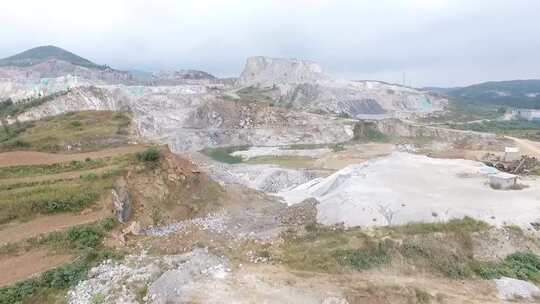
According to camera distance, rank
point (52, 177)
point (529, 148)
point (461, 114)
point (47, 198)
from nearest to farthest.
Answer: point (47, 198)
point (52, 177)
point (529, 148)
point (461, 114)

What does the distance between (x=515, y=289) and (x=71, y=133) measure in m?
36.0

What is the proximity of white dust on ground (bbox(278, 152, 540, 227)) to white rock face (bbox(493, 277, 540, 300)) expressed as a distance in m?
4.57

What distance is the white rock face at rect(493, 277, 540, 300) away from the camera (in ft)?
57.9

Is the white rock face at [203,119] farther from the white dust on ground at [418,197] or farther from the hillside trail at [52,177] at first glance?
the white dust on ground at [418,197]

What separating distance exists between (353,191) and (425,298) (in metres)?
10.3

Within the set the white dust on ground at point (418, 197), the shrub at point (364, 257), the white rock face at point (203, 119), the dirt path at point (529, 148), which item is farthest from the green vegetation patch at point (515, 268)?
the white rock face at point (203, 119)

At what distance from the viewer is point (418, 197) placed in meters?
25.4

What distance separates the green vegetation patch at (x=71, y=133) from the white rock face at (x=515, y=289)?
30.3 metres

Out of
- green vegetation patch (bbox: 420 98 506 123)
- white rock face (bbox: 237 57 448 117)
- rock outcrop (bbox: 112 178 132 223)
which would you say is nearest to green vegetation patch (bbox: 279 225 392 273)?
rock outcrop (bbox: 112 178 132 223)

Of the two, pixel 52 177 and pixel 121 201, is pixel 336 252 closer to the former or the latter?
pixel 121 201

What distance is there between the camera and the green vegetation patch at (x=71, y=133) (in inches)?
1352

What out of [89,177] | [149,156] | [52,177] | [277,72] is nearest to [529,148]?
[149,156]

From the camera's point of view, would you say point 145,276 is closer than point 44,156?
Yes

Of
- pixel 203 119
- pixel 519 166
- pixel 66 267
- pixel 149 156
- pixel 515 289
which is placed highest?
pixel 203 119
